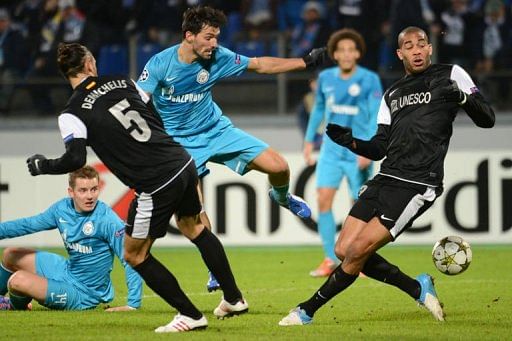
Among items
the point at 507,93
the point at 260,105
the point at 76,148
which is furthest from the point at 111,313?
the point at 507,93

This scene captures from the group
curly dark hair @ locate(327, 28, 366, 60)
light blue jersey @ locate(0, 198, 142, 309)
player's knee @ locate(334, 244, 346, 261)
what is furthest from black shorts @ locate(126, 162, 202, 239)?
curly dark hair @ locate(327, 28, 366, 60)

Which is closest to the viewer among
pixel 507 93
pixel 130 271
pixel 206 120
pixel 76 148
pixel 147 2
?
pixel 76 148

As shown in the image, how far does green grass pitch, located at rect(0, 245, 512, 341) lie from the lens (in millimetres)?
6918

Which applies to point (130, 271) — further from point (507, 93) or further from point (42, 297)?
point (507, 93)

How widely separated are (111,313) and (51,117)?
7.59 meters

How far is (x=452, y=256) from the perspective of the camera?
8211 mm

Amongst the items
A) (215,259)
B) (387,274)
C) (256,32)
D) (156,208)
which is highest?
(256,32)

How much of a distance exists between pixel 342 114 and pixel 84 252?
159 inches

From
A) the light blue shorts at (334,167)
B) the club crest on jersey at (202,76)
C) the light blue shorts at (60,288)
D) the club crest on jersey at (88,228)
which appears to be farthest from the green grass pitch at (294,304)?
the club crest on jersey at (202,76)

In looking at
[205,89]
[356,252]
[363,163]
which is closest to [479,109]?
[356,252]

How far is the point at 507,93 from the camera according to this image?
48.5 feet

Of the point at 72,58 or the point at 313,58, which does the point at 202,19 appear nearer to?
the point at 313,58

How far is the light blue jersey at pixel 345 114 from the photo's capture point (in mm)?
11266

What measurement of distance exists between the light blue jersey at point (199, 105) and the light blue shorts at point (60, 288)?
1.41 meters
